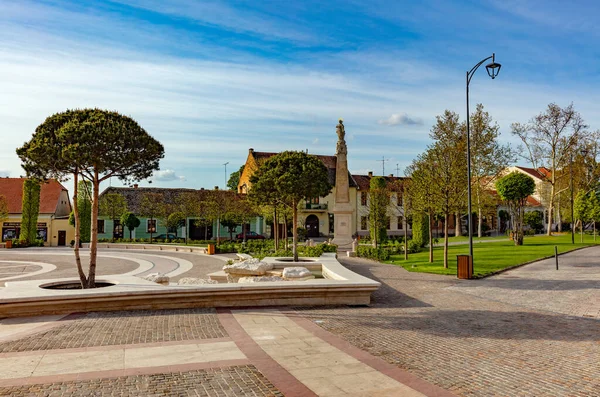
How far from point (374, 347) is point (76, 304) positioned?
663 cm

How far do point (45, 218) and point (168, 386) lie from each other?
4858 centimetres

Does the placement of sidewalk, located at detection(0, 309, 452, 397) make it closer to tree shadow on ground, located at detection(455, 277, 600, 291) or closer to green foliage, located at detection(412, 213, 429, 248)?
tree shadow on ground, located at detection(455, 277, 600, 291)

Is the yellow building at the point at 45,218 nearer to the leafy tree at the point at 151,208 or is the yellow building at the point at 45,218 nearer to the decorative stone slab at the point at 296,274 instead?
the leafy tree at the point at 151,208

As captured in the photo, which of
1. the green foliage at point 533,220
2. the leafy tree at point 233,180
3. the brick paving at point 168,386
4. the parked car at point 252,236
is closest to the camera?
the brick paving at point 168,386

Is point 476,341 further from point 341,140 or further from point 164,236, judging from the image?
point 164,236

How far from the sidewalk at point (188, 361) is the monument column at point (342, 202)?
72.4 ft

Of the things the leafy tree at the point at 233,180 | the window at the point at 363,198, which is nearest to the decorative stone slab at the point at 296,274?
the window at the point at 363,198

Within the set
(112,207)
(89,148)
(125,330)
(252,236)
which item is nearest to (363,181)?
(252,236)

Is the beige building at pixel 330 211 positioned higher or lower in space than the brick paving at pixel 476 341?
higher

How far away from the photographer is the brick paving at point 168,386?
5.54m

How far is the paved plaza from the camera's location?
590cm

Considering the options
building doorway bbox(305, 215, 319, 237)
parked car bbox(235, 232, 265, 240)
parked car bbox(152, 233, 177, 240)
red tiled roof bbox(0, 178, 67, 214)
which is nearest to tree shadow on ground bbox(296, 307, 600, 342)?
parked car bbox(235, 232, 265, 240)

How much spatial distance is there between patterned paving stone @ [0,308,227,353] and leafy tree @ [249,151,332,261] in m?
9.63

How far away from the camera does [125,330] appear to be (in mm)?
8625
